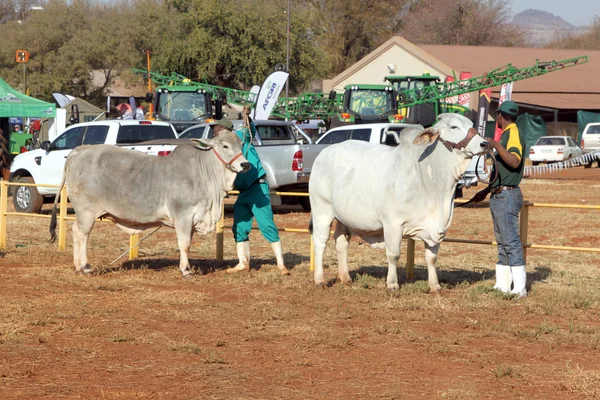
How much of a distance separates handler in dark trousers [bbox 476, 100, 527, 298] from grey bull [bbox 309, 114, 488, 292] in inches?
16.1

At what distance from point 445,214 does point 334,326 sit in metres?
1.92

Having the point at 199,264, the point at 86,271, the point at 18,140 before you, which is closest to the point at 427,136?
the point at 199,264

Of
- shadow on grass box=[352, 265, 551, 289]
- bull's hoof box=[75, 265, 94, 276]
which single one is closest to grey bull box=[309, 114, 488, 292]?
shadow on grass box=[352, 265, 551, 289]

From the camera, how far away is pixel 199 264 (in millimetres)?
Result: 12906

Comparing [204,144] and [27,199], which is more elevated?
[204,144]

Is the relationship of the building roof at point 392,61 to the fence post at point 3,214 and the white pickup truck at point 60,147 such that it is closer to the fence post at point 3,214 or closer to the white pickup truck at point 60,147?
the white pickup truck at point 60,147

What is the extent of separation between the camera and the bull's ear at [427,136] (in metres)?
9.91

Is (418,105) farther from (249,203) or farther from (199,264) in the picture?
(249,203)

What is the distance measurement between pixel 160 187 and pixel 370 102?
66.6 ft

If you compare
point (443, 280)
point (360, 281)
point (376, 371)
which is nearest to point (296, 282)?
point (360, 281)

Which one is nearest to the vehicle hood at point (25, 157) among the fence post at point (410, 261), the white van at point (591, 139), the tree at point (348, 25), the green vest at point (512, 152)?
the fence post at point (410, 261)

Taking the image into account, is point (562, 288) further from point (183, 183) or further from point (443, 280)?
point (183, 183)

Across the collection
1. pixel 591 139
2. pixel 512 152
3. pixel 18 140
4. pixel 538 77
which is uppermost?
pixel 538 77

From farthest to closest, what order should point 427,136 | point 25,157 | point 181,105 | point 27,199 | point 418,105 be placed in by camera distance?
1. point 418,105
2. point 181,105
3. point 25,157
4. point 27,199
5. point 427,136
